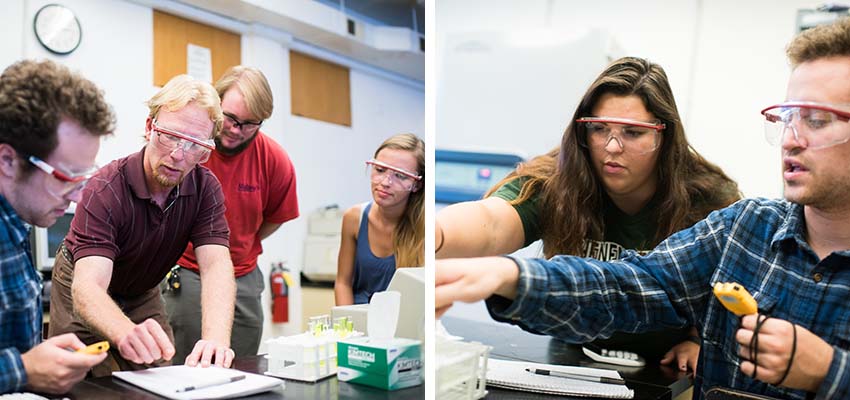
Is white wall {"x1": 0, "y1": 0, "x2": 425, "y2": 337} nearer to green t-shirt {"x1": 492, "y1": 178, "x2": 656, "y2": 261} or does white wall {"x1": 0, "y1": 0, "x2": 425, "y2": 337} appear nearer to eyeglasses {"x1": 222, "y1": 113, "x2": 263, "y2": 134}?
eyeglasses {"x1": 222, "y1": 113, "x2": 263, "y2": 134}

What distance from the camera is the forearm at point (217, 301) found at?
185 cm

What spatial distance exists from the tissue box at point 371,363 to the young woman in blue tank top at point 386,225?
0.80 ft

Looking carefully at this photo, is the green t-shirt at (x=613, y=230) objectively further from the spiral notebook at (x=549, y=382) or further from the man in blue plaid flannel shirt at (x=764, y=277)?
the spiral notebook at (x=549, y=382)

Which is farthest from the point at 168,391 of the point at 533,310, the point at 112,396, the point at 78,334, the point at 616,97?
the point at 616,97

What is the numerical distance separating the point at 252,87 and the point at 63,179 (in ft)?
1.71

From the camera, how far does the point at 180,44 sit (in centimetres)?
178

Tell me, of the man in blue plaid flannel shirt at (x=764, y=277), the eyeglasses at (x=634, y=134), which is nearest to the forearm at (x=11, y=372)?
the man in blue plaid flannel shirt at (x=764, y=277)

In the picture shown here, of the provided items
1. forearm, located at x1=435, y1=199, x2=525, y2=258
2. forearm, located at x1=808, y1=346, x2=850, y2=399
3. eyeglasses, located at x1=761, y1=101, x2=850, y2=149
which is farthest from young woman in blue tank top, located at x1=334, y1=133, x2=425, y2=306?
forearm, located at x1=808, y1=346, x2=850, y2=399

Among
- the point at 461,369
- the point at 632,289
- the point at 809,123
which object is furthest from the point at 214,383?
the point at 809,123

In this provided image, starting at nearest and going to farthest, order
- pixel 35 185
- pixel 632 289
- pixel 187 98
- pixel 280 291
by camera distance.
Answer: pixel 35 185
pixel 632 289
pixel 187 98
pixel 280 291

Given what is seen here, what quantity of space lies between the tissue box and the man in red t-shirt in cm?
28

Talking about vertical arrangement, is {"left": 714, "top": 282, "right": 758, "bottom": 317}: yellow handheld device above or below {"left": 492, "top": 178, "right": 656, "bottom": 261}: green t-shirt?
below

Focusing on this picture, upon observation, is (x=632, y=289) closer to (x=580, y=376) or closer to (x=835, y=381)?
(x=580, y=376)

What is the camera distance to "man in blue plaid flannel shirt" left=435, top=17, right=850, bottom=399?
1.48 meters
